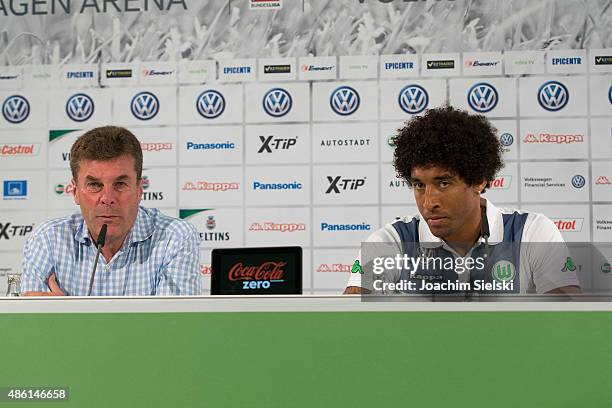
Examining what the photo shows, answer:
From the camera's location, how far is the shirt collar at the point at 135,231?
8.15ft

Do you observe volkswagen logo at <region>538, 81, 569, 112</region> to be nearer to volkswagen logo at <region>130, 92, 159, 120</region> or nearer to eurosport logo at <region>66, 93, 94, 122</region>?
volkswagen logo at <region>130, 92, 159, 120</region>

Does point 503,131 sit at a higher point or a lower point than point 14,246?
higher

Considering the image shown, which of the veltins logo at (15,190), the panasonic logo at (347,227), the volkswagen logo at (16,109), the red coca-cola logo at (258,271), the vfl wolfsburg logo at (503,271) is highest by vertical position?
the volkswagen logo at (16,109)

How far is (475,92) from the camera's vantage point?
14.3 ft

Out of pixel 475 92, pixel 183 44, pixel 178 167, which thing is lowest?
pixel 178 167

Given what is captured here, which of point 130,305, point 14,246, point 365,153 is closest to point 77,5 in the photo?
point 14,246

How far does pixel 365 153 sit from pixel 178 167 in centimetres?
108

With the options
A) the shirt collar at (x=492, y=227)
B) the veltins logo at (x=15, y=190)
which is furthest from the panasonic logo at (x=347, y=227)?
the shirt collar at (x=492, y=227)

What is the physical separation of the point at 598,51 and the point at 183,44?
2.35 m

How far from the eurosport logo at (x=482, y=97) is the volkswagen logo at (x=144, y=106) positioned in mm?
1812

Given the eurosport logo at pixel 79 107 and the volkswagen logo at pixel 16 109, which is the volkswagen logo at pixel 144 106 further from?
the volkswagen logo at pixel 16 109

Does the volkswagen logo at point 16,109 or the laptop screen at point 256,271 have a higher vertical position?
the volkswagen logo at point 16,109
